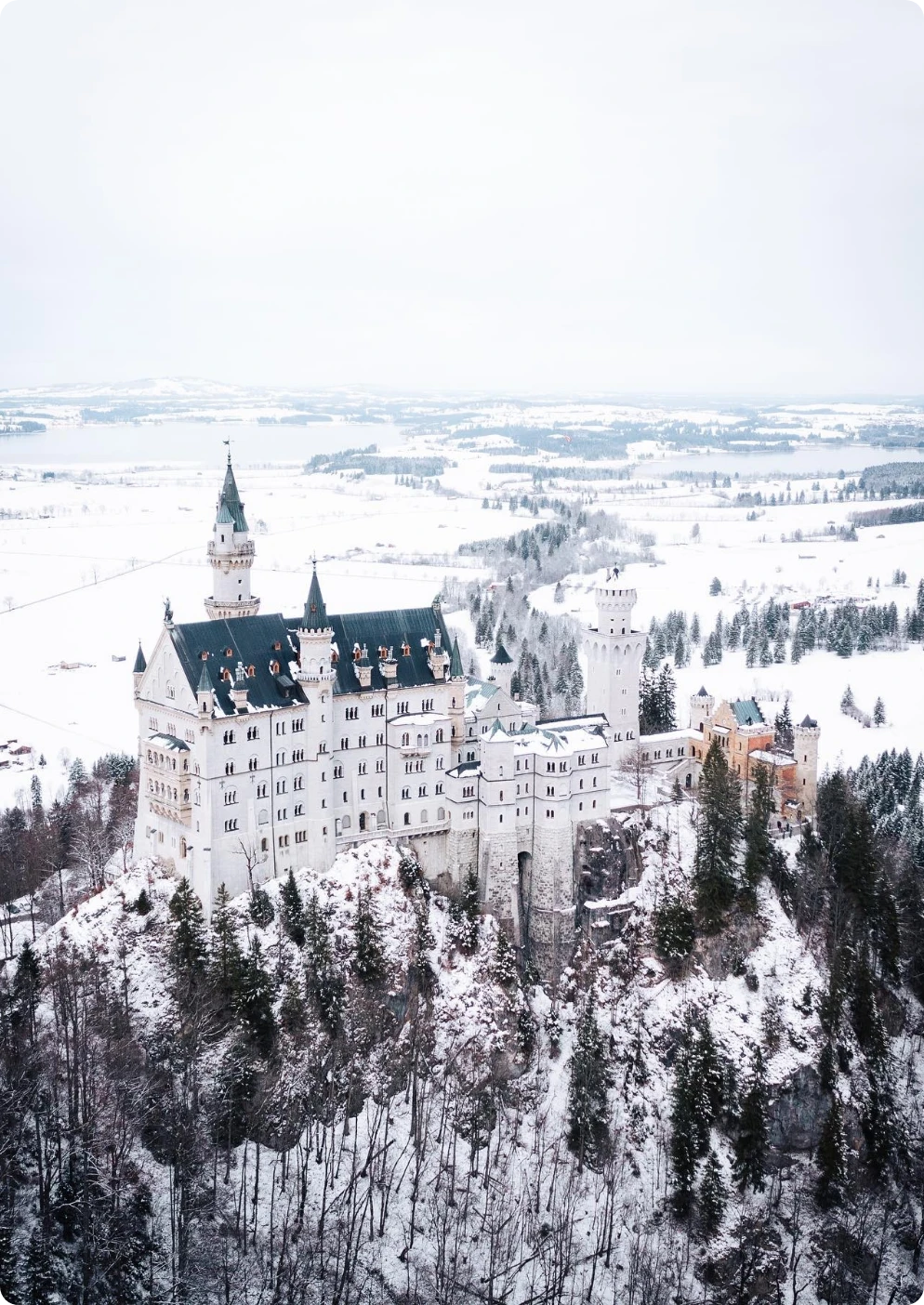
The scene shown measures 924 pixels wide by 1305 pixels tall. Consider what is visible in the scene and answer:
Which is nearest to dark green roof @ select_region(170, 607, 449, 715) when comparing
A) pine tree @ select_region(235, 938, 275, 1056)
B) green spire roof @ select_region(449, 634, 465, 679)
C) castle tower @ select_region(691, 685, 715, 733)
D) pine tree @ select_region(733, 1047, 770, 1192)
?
green spire roof @ select_region(449, 634, 465, 679)

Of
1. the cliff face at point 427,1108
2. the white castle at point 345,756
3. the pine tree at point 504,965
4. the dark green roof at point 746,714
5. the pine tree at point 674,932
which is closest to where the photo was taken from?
the cliff face at point 427,1108

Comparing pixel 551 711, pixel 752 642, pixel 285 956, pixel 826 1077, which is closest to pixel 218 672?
pixel 285 956

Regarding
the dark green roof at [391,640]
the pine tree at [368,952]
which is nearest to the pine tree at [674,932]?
the pine tree at [368,952]

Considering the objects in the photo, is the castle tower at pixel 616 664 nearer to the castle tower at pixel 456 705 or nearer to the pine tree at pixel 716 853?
the pine tree at pixel 716 853

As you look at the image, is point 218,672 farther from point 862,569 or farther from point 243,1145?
point 862,569

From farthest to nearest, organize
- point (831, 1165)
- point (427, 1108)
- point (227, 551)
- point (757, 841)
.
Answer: point (227, 551)
point (757, 841)
point (427, 1108)
point (831, 1165)

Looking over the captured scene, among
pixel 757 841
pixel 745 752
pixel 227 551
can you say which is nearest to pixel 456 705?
pixel 227 551

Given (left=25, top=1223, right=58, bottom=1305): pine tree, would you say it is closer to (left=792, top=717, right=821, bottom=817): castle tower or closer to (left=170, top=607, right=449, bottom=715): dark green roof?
(left=170, top=607, right=449, bottom=715): dark green roof

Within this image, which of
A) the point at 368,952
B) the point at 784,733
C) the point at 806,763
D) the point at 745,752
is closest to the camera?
the point at 368,952

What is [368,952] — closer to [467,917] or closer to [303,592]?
[467,917]
